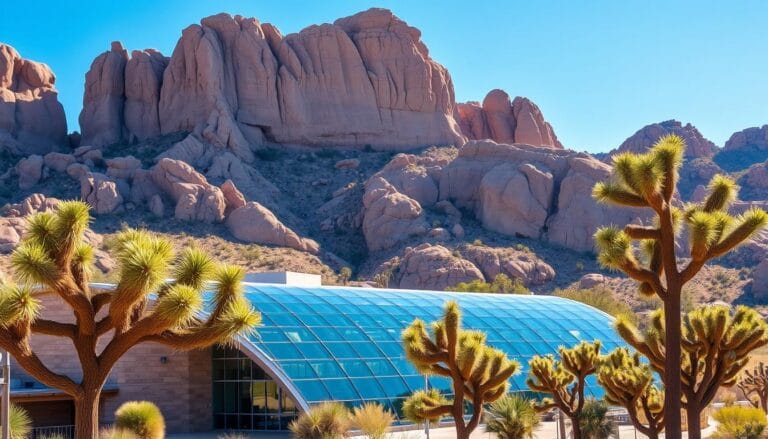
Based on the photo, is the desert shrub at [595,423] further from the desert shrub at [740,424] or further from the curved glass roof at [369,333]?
the curved glass roof at [369,333]

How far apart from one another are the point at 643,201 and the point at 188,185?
66398 mm

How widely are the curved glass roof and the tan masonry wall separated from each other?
3432 millimetres

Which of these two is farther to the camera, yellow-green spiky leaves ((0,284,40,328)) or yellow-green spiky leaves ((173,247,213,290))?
yellow-green spiky leaves ((173,247,213,290))

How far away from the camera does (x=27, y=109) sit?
9706 cm

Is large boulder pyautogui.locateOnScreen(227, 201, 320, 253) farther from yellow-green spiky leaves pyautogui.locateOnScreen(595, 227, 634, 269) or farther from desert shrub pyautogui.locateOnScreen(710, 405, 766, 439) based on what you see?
yellow-green spiky leaves pyautogui.locateOnScreen(595, 227, 634, 269)

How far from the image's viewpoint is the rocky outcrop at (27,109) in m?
95.2

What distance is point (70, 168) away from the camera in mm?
86375

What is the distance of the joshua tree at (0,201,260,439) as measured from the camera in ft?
56.0

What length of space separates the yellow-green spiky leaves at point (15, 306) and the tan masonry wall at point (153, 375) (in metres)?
17.5

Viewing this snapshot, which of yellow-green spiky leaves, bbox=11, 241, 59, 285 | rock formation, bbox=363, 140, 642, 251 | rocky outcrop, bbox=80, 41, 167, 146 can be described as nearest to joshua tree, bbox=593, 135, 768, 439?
yellow-green spiky leaves, bbox=11, 241, 59, 285

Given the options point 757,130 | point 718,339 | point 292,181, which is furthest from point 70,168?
point 757,130

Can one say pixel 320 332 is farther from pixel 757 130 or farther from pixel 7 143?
pixel 757 130

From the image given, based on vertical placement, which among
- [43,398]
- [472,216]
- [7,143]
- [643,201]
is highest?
[7,143]

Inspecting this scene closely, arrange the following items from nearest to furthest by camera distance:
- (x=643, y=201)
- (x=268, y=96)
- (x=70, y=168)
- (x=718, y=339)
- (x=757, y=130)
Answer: (x=643, y=201)
(x=718, y=339)
(x=70, y=168)
(x=268, y=96)
(x=757, y=130)
